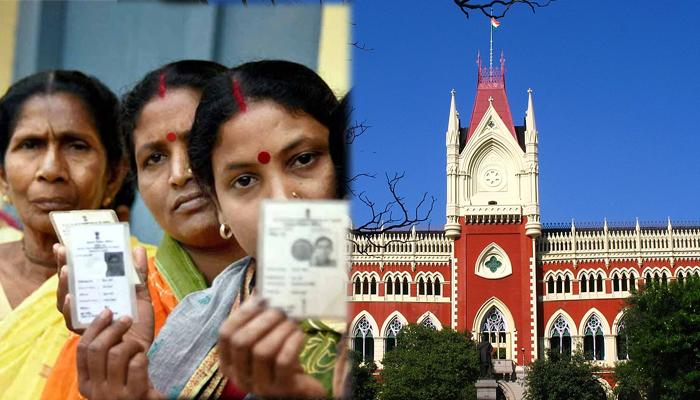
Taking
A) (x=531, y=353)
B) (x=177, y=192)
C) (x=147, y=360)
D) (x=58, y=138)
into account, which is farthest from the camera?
(x=531, y=353)

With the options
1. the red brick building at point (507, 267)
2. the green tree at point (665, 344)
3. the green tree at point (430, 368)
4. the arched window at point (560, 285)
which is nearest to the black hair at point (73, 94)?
the green tree at point (430, 368)

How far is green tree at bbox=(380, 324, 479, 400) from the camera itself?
51.2 feet

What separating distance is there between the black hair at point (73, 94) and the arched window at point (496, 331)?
17789 millimetres

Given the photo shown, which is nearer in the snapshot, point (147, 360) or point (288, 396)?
point (288, 396)

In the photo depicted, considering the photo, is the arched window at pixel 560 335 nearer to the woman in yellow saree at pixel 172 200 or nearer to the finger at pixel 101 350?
the woman in yellow saree at pixel 172 200

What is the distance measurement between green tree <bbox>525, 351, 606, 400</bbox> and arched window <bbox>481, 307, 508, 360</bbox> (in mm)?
1800

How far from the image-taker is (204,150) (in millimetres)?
1587

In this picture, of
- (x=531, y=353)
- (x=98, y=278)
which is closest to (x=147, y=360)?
(x=98, y=278)

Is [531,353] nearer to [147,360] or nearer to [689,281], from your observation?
[689,281]

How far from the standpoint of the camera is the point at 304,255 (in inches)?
54.8

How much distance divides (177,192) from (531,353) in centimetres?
1784

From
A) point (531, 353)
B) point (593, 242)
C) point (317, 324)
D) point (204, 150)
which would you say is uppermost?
point (593, 242)

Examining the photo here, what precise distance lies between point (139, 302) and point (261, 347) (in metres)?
0.35

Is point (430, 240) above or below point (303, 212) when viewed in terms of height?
above
